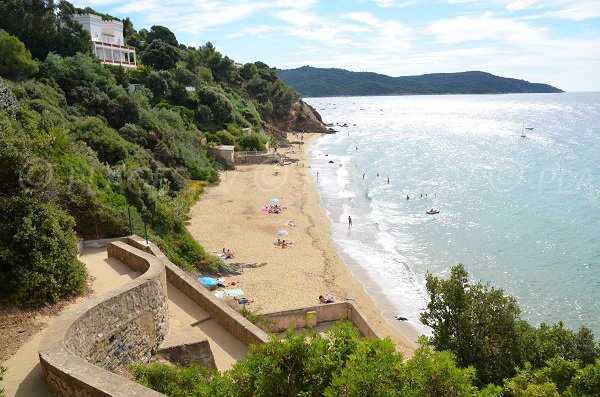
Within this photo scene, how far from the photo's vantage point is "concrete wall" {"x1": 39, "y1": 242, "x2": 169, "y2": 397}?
18.4 ft

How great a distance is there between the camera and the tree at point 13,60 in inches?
1256

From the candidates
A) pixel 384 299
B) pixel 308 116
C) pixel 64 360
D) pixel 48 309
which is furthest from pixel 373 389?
pixel 308 116

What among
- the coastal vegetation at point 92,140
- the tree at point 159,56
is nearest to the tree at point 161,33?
the coastal vegetation at point 92,140

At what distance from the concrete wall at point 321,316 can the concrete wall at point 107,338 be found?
6261 millimetres

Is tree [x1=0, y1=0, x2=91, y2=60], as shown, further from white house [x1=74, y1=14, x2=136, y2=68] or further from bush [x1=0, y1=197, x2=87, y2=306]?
bush [x1=0, y1=197, x2=87, y2=306]

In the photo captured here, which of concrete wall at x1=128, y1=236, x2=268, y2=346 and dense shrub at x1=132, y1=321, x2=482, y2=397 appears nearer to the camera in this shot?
dense shrub at x1=132, y1=321, x2=482, y2=397

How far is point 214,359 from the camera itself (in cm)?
942

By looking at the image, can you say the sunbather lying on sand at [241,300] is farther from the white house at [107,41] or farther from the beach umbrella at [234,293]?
the white house at [107,41]

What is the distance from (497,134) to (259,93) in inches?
1894

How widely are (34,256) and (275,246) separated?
1795 cm

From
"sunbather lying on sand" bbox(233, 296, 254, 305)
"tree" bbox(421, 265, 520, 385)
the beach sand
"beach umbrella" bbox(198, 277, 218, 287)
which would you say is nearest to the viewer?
"tree" bbox(421, 265, 520, 385)

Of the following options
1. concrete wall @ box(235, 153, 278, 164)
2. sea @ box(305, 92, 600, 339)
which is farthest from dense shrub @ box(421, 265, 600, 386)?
concrete wall @ box(235, 153, 278, 164)

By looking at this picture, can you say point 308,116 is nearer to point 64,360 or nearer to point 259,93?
point 259,93

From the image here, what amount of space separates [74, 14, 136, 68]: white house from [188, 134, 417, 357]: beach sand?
1910 cm
